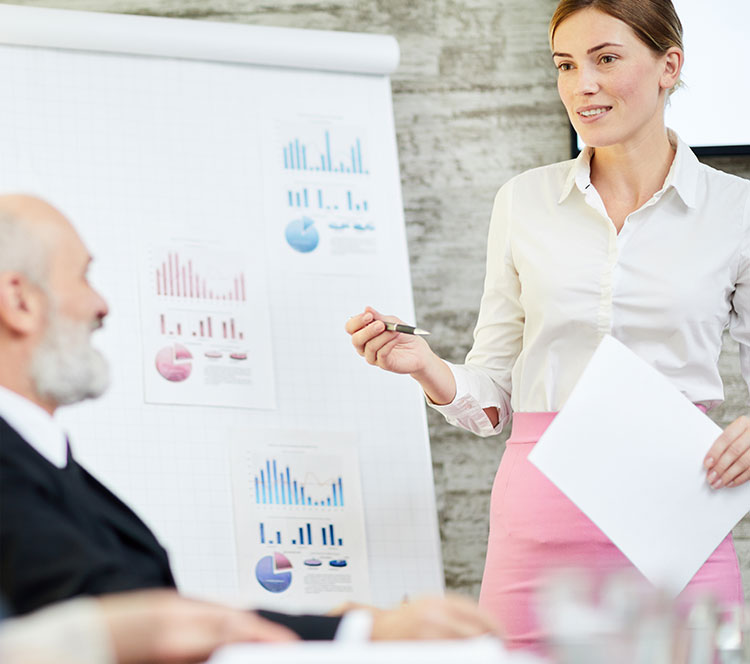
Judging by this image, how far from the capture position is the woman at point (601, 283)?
195 centimetres

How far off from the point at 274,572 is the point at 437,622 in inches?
56.9

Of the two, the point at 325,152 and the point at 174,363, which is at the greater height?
the point at 325,152

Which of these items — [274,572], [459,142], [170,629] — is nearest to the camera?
[170,629]

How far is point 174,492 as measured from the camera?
2.38 metres

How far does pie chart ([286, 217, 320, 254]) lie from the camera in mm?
2645

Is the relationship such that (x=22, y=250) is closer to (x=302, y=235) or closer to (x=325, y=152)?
(x=302, y=235)

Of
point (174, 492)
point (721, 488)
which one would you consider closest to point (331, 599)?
→ point (174, 492)

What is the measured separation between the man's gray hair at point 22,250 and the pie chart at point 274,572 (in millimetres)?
1212

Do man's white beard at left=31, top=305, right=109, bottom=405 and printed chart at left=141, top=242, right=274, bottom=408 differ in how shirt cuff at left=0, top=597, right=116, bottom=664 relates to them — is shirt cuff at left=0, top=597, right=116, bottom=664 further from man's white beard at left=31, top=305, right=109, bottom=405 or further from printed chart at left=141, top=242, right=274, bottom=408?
printed chart at left=141, top=242, right=274, bottom=408

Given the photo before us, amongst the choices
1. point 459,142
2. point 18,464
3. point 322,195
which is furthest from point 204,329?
point 18,464

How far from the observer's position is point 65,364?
1.33 m

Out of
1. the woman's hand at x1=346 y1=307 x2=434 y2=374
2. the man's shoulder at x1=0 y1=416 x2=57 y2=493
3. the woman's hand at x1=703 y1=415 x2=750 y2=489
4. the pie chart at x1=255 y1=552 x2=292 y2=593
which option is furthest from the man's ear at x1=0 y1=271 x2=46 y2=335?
the pie chart at x1=255 y1=552 x2=292 y2=593

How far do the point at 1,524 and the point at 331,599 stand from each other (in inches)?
58.2

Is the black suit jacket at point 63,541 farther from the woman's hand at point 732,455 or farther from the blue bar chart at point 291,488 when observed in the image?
the blue bar chart at point 291,488
